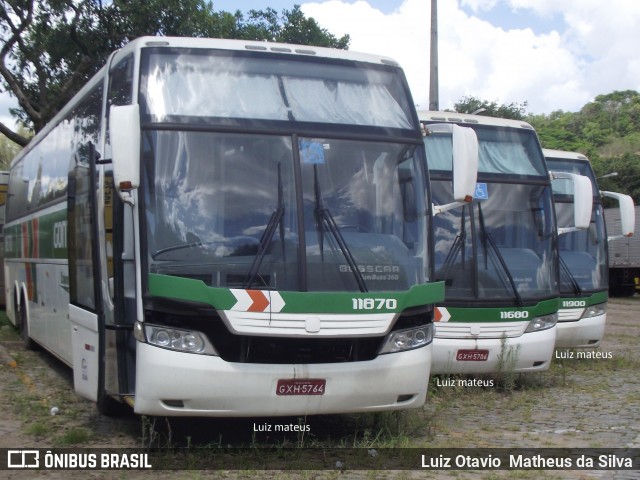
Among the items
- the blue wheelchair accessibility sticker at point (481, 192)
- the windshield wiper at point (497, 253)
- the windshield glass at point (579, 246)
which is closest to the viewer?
the windshield wiper at point (497, 253)

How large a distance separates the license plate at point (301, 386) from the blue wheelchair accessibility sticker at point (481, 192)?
4.72 m

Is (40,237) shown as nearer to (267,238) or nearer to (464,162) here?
(267,238)

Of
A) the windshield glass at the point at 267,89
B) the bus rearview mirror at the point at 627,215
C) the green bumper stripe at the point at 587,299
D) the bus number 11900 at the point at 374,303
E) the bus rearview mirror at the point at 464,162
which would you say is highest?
the windshield glass at the point at 267,89

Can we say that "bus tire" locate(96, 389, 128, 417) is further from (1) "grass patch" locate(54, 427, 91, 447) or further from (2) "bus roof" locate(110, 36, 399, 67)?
(2) "bus roof" locate(110, 36, 399, 67)

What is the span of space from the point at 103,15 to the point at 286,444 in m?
15.2

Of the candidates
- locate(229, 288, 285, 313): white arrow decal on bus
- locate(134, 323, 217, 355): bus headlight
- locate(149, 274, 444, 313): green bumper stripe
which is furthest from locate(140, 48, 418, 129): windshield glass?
locate(134, 323, 217, 355): bus headlight

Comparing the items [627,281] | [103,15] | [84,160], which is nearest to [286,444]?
[84,160]

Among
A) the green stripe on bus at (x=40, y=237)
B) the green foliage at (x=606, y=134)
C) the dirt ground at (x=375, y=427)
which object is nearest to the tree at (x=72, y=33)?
the green stripe on bus at (x=40, y=237)

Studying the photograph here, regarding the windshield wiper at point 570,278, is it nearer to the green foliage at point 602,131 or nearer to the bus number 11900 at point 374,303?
the bus number 11900 at point 374,303

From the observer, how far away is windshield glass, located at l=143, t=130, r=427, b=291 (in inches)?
276

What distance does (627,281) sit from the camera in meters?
36.9

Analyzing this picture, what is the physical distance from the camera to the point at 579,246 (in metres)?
14.3

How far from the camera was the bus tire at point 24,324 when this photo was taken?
1411 cm

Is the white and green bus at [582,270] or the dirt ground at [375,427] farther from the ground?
the white and green bus at [582,270]
